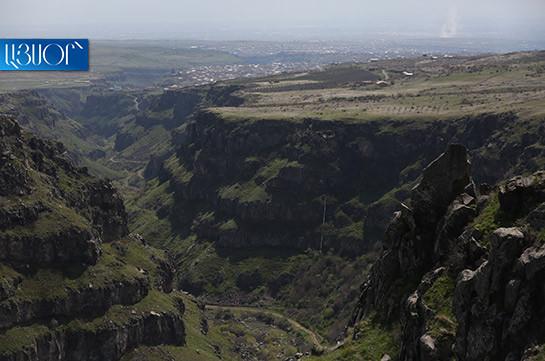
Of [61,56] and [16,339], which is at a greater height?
[61,56]

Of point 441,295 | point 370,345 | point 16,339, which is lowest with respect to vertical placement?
point 16,339

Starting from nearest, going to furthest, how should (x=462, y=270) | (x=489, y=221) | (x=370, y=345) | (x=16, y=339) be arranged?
(x=462, y=270) < (x=489, y=221) < (x=370, y=345) < (x=16, y=339)

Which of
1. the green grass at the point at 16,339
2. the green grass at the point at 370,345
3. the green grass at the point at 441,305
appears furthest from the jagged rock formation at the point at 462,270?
the green grass at the point at 16,339

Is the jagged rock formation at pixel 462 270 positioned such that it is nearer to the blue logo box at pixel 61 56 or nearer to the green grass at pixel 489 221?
the green grass at pixel 489 221

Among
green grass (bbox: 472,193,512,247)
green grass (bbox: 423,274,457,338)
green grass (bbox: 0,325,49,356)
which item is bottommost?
green grass (bbox: 0,325,49,356)

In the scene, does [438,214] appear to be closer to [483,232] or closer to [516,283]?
[483,232]

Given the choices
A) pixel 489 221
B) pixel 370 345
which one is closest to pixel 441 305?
pixel 489 221

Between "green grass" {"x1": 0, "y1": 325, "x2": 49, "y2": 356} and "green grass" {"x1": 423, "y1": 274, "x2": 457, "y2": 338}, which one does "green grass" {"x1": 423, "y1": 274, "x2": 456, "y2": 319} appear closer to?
"green grass" {"x1": 423, "y1": 274, "x2": 457, "y2": 338}

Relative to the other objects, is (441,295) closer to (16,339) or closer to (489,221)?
(489,221)

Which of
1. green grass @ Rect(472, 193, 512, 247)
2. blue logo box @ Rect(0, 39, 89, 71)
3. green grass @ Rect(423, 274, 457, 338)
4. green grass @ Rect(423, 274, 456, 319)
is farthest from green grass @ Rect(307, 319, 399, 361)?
blue logo box @ Rect(0, 39, 89, 71)
